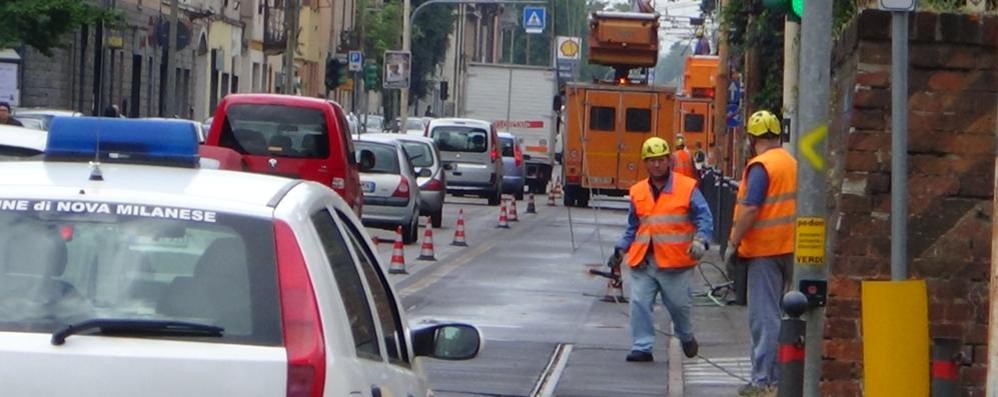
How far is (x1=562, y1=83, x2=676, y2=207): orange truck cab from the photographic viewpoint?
41000 millimetres

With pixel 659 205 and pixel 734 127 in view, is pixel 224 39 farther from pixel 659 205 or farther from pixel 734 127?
pixel 659 205

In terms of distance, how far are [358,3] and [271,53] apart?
14163 mm

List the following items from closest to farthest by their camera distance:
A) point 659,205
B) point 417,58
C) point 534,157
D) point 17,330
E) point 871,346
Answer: point 17,330, point 871,346, point 659,205, point 534,157, point 417,58

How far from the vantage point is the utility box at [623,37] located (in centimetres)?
4041

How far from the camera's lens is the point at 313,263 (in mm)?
4629

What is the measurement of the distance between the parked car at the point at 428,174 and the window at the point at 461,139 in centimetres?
793

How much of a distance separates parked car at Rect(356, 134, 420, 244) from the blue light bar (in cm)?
2145

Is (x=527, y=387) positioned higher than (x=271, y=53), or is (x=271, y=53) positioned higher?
(x=271, y=53)

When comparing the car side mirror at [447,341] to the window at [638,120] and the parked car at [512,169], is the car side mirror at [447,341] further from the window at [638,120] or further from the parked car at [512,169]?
the parked car at [512,169]

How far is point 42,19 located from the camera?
27281 millimetres

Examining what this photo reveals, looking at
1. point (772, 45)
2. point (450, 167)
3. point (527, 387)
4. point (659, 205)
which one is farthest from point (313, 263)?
point (450, 167)

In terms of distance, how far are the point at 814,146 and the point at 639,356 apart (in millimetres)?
5898

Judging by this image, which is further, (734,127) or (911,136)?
(734,127)

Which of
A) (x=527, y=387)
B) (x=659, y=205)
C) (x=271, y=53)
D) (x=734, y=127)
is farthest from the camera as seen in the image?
(x=271, y=53)
